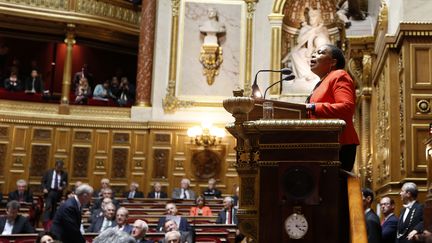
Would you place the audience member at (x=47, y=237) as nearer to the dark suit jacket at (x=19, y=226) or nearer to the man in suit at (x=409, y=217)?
the dark suit jacket at (x=19, y=226)

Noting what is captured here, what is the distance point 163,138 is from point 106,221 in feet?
20.4

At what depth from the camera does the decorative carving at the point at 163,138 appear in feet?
45.6

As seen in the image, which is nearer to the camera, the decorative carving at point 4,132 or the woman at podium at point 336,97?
the woman at podium at point 336,97

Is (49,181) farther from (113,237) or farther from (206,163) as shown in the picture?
(113,237)

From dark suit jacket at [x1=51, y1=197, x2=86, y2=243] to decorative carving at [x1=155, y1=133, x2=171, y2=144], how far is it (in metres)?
8.67

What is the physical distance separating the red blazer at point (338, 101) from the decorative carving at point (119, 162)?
436 inches

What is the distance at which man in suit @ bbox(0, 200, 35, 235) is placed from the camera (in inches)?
298

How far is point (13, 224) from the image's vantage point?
7652mm

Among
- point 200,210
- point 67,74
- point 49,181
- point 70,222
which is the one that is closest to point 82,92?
point 67,74

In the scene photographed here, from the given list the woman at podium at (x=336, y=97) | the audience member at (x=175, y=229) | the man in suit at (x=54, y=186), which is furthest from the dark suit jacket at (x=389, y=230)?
the man in suit at (x=54, y=186)

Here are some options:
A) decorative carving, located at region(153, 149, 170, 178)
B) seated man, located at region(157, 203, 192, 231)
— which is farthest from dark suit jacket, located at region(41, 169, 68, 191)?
seated man, located at region(157, 203, 192, 231)

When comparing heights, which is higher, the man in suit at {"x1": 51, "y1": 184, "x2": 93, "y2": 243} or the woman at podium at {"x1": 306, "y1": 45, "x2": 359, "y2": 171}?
the woman at podium at {"x1": 306, "y1": 45, "x2": 359, "y2": 171}

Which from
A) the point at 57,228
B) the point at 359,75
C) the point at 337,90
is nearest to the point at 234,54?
the point at 359,75

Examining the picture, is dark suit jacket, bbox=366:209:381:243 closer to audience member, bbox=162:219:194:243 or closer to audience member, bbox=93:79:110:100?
audience member, bbox=162:219:194:243
